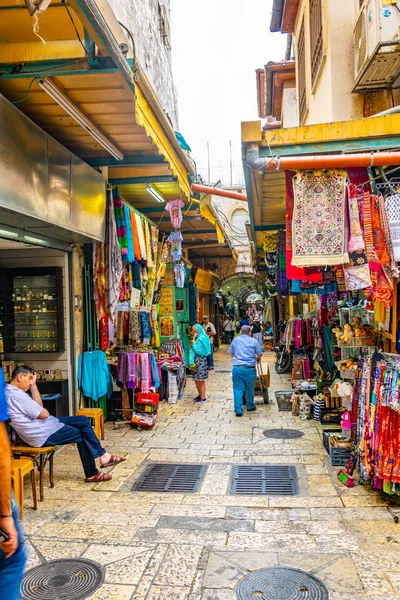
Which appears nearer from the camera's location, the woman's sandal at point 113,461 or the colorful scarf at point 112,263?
the woman's sandal at point 113,461

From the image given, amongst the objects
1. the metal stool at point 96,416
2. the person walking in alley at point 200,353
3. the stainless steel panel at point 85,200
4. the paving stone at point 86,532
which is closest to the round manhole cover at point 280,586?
the paving stone at point 86,532

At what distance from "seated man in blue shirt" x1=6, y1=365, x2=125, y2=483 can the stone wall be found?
26.4ft

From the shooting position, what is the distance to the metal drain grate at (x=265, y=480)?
5.55 metres

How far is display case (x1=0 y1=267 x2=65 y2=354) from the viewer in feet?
24.9

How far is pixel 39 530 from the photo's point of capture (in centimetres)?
467

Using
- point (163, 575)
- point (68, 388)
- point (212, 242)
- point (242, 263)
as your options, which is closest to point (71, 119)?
point (68, 388)

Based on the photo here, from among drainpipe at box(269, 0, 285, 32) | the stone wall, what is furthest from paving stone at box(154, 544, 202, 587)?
drainpipe at box(269, 0, 285, 32)

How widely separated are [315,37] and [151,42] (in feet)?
25.0

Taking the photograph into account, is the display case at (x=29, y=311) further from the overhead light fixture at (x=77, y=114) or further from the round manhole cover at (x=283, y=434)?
the round manhole cover at (x=283, y=434)

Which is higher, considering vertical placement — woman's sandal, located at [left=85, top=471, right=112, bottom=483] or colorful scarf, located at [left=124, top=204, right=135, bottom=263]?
colorful scarf, located at [left=124, top=204, right=135, bottom=263]

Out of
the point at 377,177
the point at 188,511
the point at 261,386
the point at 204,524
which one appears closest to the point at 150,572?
the point at 204,524

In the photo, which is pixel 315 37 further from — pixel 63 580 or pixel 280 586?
pixel 63 580

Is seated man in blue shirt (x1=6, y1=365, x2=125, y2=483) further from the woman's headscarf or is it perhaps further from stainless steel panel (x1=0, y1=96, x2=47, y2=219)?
the woman's headscarf

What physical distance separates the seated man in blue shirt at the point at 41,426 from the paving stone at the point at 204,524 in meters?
1.42
